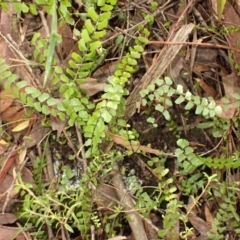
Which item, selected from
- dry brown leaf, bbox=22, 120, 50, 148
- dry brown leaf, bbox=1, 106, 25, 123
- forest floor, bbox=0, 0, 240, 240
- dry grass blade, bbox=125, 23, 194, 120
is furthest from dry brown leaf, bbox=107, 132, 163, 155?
dry brown leaf, bbox=1, 106, 25, 123

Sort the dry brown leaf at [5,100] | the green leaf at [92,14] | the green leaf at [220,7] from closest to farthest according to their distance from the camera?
1. the green leaf at [92,14]
2. the green leaf at [220,7]
3. the dry brown leaf at [5,100]

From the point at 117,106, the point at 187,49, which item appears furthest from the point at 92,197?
the point at 187,49

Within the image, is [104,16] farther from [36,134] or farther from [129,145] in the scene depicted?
[36,134]

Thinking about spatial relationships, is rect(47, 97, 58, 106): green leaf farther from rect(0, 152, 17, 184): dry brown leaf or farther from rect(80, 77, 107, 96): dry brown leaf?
rect(0, 152, 17, 184): dry brown leaf

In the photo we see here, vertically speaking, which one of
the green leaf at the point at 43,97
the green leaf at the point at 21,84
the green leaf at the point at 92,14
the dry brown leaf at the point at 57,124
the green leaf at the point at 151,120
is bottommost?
the green leaf at the point at 151,120

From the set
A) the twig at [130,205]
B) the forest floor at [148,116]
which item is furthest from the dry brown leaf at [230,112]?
the twig at [130,205]

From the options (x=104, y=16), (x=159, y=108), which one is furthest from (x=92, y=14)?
(x=159, y=108)

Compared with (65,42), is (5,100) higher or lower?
lower

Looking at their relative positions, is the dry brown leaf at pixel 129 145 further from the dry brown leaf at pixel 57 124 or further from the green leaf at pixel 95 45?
the green leaf at pixel 95 45

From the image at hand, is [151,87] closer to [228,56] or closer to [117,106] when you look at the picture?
[117,106]

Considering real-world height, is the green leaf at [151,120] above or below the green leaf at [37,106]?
below

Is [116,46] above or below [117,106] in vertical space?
above
